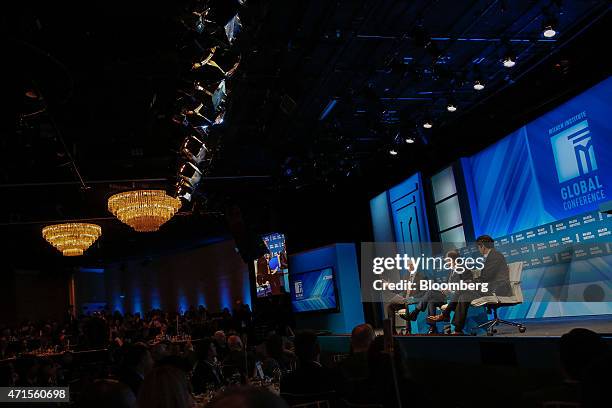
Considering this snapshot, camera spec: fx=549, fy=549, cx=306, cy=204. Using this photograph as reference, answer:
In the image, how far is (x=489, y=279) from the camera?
618 cm

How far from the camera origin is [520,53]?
855 cm

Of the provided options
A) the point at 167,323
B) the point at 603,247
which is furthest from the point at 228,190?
the point at 603,247

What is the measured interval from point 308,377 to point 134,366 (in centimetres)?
149

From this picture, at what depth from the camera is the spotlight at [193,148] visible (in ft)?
22.5

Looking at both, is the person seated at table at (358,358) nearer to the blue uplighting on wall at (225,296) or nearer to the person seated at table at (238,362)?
the person seated at table at (238,362)

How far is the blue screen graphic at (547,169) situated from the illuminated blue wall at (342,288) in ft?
10.2

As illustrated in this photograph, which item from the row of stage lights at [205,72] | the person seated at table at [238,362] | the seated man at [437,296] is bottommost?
the person seated at table at [238,362]

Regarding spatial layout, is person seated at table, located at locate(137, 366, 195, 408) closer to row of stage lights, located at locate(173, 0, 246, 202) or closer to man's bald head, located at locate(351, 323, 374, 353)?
man's bald head, located at locate(351, 323, 374, 353)

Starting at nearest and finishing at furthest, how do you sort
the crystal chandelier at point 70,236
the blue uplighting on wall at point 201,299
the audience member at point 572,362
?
1. the audience member at point 572,362
2. the crystal chandelier at point 70,236
3. the blue uplighting on wall at point 201,299

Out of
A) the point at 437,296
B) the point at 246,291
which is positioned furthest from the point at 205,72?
the point at 246,291

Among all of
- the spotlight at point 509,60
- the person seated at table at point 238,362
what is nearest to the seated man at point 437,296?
the person seated at table at point 238,362

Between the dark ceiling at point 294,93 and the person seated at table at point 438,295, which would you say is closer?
the dark ceiling at point 294,93

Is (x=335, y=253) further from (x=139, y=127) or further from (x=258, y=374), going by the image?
(x=258, y=374)

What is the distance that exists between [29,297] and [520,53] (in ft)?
53.4
